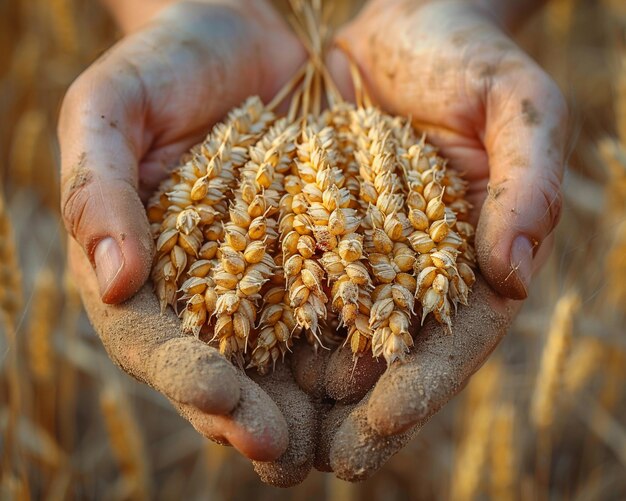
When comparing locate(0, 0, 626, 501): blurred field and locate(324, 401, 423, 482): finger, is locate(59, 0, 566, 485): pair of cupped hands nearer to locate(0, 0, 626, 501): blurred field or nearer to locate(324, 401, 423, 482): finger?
locate(324, 401, 423, 482): finger

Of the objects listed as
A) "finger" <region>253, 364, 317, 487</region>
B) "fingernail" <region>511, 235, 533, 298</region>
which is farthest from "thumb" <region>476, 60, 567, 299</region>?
"finger" <region>253, 364, 317, 487</region>

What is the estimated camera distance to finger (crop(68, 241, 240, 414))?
0.85 metres

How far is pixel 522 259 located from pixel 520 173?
0.15m

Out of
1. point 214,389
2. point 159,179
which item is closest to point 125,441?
point 159,179

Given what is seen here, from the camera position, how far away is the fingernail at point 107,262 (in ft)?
3.23

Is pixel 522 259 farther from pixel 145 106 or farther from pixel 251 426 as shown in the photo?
pixel 145 106

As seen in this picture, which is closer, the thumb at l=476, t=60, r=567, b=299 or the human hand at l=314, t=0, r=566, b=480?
the human hand at l=314, t=0, r=566, b=480

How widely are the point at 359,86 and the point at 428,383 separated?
79cm

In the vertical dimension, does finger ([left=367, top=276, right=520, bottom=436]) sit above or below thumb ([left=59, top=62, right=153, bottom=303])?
below

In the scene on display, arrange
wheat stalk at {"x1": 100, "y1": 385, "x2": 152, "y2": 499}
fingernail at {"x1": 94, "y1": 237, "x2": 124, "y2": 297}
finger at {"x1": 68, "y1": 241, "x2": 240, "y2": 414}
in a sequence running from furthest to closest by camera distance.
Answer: wheat stalk at {"x1": 100, "y1": 385, "x2": 152, "y2": 499}, fingernail at {"x1": 94, "y1": 237, "x2": 124, "y2": 297}, finger at {"x1": 68, "y1": 241, "x2": 240, "y2": 414}

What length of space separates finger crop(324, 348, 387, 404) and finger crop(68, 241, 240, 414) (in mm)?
171

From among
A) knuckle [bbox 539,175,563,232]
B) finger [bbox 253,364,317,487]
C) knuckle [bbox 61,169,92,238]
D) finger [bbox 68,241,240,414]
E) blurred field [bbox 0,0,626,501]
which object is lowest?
blurred field [bbox 0,0,626,501]

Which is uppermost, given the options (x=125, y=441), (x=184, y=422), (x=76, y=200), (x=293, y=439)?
(x=76, y=200)

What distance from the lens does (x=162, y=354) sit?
915 millimetres
